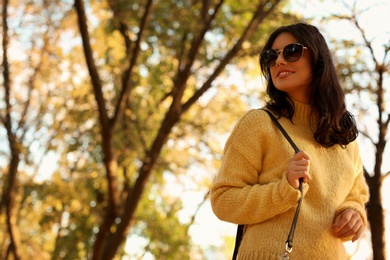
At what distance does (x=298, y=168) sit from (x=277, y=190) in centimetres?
12

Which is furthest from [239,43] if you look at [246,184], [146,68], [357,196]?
[246,184]

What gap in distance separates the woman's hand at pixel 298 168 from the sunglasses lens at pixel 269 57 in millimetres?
542

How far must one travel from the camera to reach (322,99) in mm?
2836

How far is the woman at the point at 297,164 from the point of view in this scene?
100.0 inches

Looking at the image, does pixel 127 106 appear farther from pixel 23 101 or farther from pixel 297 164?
pixel 297 164

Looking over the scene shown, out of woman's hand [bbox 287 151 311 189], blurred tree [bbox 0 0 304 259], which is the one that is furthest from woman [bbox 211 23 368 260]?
blurred tree [bbox 0 0 304 259]

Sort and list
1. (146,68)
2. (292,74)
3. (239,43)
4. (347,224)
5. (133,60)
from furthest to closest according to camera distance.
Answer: (146,68) → (133,60) → (239,43) → (292,74) → (347,224)

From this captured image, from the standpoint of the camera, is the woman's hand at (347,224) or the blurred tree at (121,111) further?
the blurred tree at (121,111)

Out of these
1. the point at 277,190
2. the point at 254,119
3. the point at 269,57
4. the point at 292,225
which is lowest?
the point at 292,225

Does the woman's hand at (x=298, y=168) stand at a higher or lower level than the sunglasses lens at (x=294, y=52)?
lower

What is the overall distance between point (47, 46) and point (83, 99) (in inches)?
107

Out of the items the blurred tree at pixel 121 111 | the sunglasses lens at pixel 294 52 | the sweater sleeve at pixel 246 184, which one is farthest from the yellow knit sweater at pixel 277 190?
the blurred tree at pixel 121 111

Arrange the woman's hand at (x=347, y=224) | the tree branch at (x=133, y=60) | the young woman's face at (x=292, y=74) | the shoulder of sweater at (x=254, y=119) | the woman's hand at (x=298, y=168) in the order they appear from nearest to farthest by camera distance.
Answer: the woman's hand at (x=298, y=168) < the woman's hand at (x=347, y=224) < the shoulder of sweater at (x=254, y=119) < the young woman's face at (x=292, y=74) < the tree branch at (x=133, y=60)

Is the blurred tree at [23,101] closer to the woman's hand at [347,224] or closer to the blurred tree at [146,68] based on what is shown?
the blurred tree at [146,68]
